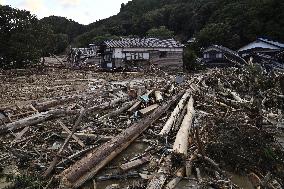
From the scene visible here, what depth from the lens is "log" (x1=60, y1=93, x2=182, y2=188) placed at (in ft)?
22.8

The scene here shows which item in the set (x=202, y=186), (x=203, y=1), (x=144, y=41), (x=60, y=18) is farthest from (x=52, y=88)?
(x=60, y=18)

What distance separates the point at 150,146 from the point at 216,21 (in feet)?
165

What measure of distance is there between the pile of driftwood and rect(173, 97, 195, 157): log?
3cm

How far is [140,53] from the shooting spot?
37531 mm

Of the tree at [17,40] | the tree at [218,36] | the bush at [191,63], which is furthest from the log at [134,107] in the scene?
the tree at [218,36]

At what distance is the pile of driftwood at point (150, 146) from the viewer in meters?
7.29

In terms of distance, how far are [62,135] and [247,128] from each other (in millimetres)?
5109

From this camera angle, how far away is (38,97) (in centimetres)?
1708

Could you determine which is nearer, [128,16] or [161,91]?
[161,91]

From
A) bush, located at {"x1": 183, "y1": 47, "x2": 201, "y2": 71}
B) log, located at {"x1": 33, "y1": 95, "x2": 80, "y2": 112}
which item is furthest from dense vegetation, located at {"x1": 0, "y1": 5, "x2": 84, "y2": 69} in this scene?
log, located at {"x1": 33, "y1": 95, "x2": 80, "y2": 112}

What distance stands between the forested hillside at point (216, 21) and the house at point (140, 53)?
40.1 ft

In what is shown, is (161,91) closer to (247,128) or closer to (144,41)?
(247,128)

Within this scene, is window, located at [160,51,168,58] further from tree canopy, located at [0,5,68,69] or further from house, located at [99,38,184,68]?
tree canopy, located at [0,5,68,69]

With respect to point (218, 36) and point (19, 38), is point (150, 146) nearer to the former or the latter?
point (19, 38)
